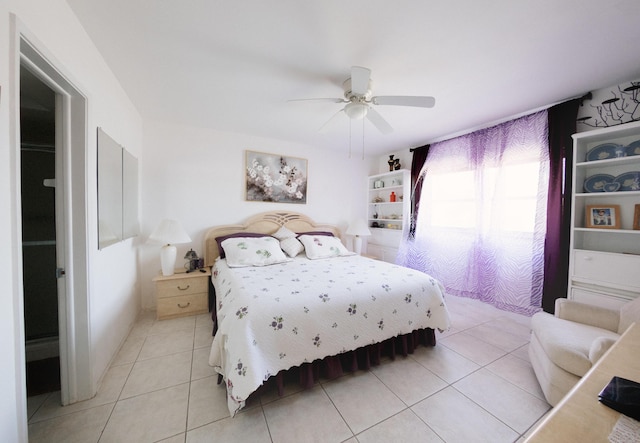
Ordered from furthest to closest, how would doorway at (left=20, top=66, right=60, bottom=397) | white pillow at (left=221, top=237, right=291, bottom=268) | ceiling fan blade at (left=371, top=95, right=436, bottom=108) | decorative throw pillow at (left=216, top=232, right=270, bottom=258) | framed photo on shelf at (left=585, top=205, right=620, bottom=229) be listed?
decorative throw pillow at (left=216, top=232, right=270, bottom=258) → white pillow at (left=221, top=237, right=291, bottom=268) → framed photo on shelf at (left=585, top=205, right=620, bottom=229) → doorway at (left=20, top=66, right=60, bottom=397) → ceiling fan blade at (left=371, top=95, right=436, bottom=108)

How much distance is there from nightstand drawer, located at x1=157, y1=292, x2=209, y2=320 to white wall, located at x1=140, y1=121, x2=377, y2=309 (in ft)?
1.54

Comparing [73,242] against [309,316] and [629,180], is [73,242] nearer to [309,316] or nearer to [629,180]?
[309,316]

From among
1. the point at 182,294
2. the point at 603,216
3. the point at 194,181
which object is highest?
the point at 194,181

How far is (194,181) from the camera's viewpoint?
305 centimetres

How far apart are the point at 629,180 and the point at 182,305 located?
4576mm

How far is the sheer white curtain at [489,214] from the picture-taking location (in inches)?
96.9

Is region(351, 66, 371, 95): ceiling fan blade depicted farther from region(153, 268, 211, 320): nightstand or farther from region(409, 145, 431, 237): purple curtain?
region(153, 268, 211, 320): nightstand

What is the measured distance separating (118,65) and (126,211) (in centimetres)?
127

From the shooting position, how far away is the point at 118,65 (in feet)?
5.88

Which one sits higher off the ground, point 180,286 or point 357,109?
point 357,109

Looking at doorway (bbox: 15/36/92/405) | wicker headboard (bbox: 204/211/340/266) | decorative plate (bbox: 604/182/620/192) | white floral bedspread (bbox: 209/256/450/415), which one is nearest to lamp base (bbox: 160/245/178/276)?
wicker headboard (bbox: 204/211/340/266)

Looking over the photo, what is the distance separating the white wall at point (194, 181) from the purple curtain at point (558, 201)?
9.98ft

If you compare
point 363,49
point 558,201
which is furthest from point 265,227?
point 558,201

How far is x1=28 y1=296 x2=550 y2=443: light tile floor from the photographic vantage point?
1260 millimetres
